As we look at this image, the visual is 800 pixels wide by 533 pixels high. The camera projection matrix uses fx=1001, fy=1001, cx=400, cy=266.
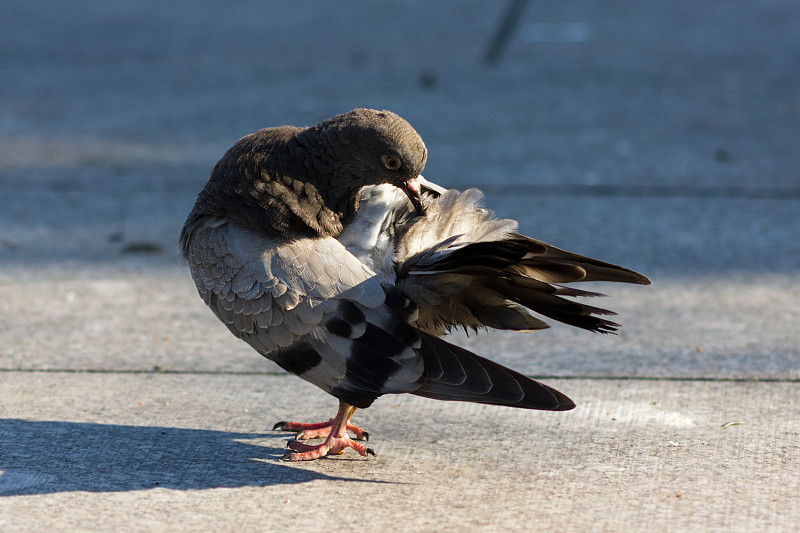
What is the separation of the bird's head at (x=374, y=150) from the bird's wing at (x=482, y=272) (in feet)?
0.45

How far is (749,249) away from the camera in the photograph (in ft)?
18.0

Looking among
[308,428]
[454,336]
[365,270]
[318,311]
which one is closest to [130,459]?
[308,428]

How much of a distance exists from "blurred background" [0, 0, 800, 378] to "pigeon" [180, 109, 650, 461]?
3.17ft

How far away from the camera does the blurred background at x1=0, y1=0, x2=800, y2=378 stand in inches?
178

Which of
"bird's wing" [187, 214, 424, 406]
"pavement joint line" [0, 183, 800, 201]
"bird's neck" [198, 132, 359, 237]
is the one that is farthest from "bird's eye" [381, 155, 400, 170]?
"pavement joint line" [0, 183, 800, 201]

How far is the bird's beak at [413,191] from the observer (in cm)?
324

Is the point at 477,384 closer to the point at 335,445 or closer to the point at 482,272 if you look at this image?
the point at 482,272

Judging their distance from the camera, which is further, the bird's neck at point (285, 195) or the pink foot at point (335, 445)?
the pink foot at point (335, 445)

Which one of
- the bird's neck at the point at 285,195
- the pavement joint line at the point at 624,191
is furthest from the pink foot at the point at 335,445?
the pavement joint line at the point at 624,191

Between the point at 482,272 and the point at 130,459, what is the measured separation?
4.39 ft

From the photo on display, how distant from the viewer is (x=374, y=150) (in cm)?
316

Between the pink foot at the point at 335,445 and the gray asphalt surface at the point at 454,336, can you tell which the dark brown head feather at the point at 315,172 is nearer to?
the pink foot at the point at 335,445

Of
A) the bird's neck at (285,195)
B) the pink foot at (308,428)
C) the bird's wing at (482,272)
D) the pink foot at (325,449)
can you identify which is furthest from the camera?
the pink foot at (308,428)

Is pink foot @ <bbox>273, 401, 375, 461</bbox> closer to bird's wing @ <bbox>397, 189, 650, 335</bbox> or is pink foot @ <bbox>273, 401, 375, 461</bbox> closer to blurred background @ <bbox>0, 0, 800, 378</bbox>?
bird's wing @ <bbox>397, 189, 650, 335</bbox>
